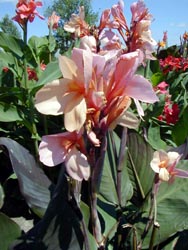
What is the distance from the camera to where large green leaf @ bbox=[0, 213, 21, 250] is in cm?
71

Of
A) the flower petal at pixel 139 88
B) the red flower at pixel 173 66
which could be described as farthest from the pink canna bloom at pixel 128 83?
the red flower at pixel 173 66

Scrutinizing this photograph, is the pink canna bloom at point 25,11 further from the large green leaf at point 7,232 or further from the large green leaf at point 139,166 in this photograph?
the large green leaf at point 7,232

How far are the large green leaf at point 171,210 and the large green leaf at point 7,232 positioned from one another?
0.24 m

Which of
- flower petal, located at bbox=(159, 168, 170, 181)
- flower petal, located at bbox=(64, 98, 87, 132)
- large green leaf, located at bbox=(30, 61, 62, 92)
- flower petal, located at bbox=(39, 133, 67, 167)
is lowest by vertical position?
flower petal, located at bbox=(159, 168, 170, 181)

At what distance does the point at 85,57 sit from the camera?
483 millimetres

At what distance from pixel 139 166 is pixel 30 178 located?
35 centimetres

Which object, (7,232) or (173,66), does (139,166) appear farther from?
(173,66)

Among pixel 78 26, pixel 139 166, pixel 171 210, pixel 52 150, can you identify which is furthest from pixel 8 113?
pixel 52 150

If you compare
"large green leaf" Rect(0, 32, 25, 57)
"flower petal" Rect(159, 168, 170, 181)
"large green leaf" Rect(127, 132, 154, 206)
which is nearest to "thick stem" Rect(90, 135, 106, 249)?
"flower petal" Rect(159, 168, 170, 181)

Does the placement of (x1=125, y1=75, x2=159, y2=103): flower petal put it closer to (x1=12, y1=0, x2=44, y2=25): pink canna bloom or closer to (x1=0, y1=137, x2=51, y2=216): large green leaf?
(x1=0, y1=137, x2=51, y2=216): large green leaf

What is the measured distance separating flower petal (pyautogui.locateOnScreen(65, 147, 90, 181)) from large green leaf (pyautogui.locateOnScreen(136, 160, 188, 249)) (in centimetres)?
32

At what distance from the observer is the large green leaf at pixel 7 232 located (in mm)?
705

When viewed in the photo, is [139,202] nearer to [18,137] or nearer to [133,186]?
[133,186]

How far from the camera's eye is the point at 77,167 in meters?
0.51
